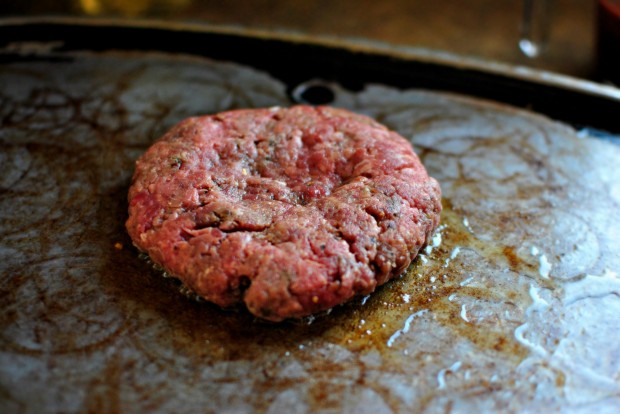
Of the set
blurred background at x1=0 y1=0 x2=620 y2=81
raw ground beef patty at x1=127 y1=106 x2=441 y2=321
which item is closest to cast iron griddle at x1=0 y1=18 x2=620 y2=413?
raw ground beef patty at x1=127 y1=106 x2=441 y2=321

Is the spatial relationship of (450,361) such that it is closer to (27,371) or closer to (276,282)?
(276,282)

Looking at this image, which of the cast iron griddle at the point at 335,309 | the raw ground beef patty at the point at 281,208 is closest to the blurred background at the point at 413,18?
the cast iron griddle at the point at 335,309

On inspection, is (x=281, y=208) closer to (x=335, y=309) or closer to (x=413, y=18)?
(x=335, y=309)

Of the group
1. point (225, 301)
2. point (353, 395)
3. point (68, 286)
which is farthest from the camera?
point (68, 286)

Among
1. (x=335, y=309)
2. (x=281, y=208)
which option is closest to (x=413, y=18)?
(x=281, y=208)

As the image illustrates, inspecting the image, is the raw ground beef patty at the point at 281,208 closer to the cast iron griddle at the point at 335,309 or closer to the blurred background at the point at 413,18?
the cast iron griddle at the point at 335,309

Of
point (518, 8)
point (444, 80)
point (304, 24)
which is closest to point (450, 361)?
point (444, 80)
